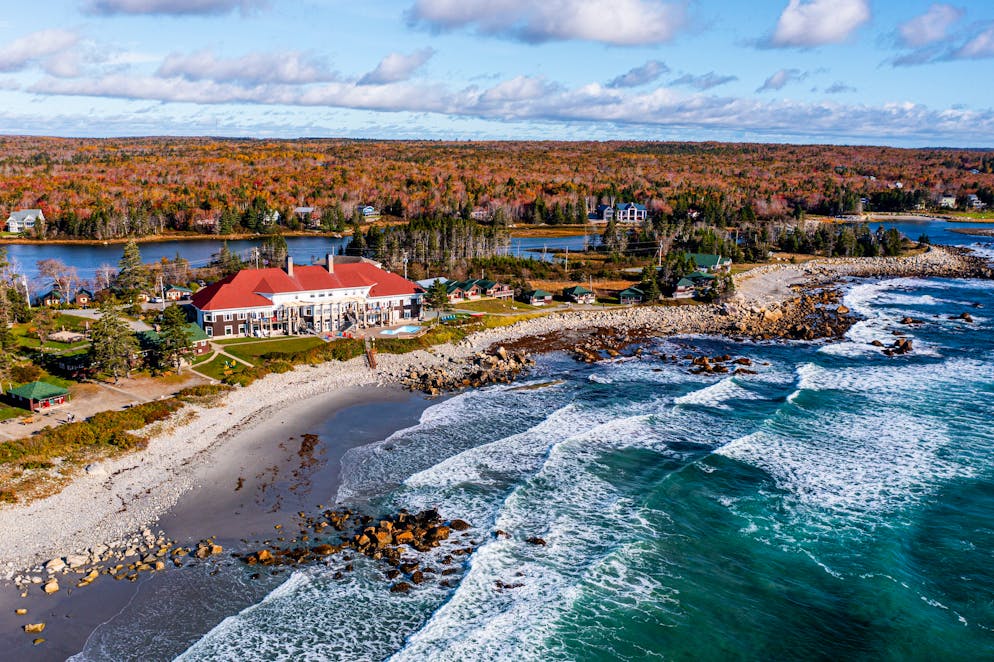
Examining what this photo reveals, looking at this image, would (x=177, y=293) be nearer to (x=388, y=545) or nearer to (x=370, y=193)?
(x=388, y=545)

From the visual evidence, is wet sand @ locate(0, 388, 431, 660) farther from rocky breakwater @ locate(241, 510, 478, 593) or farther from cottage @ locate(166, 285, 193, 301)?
cottage @ locate(166, 285, 193, 301)

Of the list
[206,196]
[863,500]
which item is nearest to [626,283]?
[863,500]

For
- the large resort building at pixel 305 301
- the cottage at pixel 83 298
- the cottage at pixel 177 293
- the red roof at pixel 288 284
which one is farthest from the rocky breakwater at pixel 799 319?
the cottage at pixel 83 298

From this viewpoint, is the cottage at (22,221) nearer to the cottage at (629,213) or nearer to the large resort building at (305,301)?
the large resort building at (305,301)

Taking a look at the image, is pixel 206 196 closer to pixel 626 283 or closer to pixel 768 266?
pixel 626 283

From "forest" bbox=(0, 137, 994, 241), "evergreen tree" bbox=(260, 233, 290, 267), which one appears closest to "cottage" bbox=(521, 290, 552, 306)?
"forest" bbox=(0, 137, 994, 241)

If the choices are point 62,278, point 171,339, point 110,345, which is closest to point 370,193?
point 62,278
